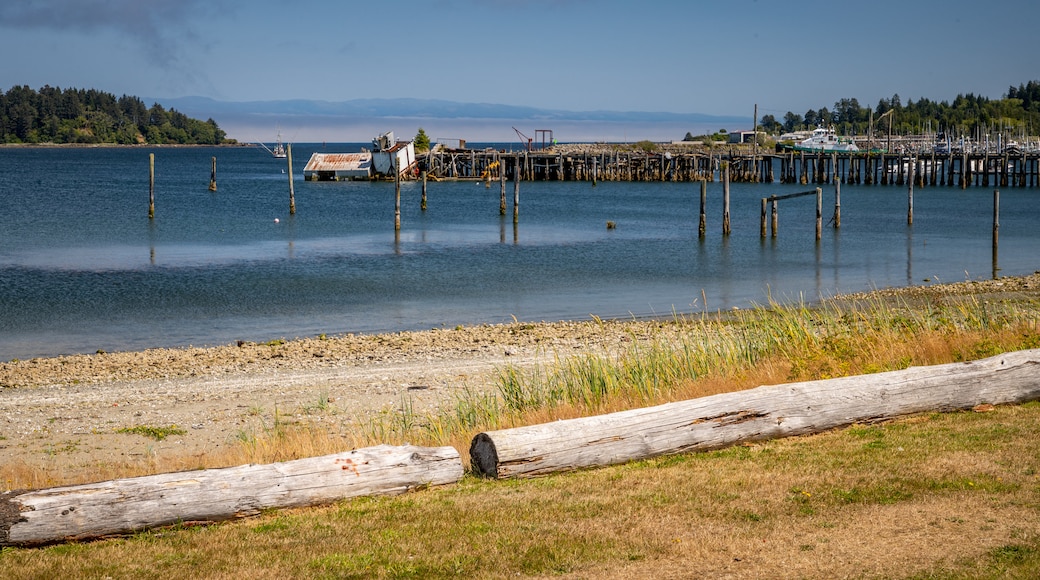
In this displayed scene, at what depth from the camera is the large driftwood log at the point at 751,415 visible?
28.8ft

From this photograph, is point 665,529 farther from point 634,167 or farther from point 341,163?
point 634,167

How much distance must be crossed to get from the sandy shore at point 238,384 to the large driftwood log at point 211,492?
2.96 metres

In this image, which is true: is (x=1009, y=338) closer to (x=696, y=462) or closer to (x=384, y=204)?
(x=696, y=462)

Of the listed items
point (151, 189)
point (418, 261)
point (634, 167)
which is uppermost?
point (634, 167)

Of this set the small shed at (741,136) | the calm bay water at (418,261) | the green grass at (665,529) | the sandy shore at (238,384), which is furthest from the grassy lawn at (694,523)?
the small shed at (741,136)

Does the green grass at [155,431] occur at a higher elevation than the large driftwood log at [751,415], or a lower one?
lower

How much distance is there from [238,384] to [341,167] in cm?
7678

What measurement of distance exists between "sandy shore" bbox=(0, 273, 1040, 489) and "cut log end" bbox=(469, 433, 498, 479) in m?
4.43

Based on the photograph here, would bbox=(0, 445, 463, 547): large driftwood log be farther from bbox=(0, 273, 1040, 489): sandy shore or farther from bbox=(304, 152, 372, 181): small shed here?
bbox=(304, 152, 372, 181): small shed

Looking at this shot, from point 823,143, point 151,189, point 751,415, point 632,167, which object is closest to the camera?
point 751,415

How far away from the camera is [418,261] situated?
131 feet

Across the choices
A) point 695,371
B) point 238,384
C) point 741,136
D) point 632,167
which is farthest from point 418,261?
point 741,136

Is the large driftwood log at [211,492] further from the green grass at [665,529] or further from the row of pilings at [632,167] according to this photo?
the row of pilings at [632,167]

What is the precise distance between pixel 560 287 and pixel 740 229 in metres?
22.5
